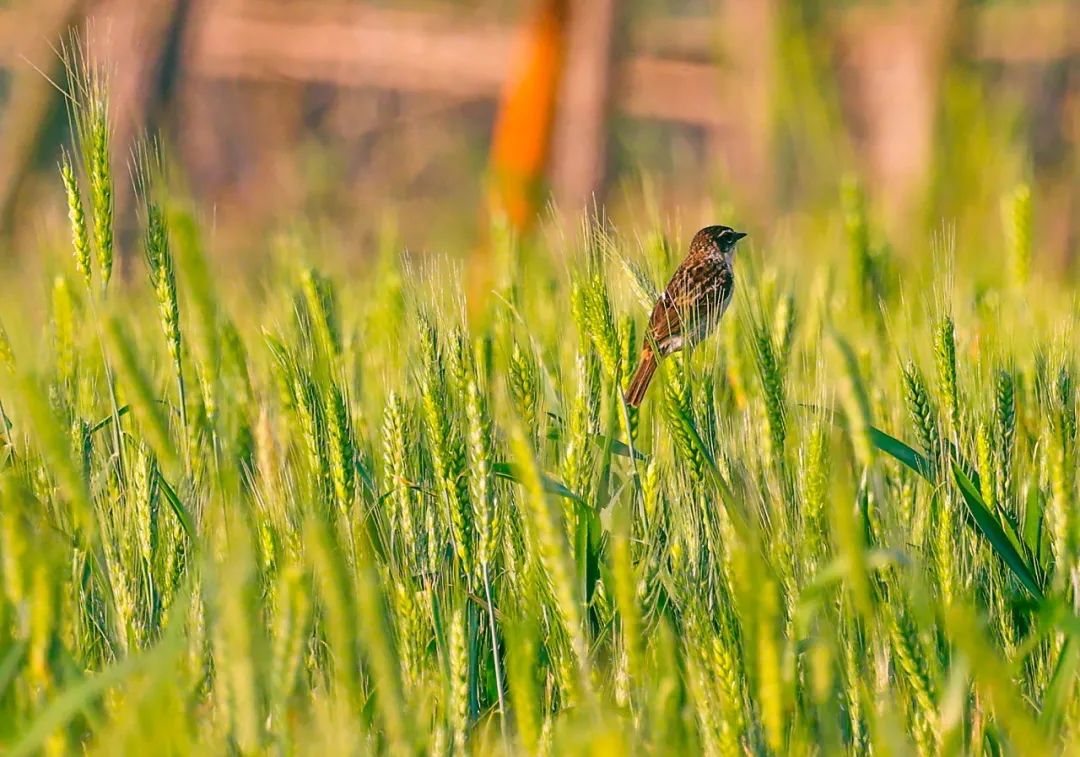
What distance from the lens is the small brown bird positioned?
1.96 m

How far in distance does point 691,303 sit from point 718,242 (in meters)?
0.57

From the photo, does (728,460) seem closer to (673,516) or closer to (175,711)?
(673,516)

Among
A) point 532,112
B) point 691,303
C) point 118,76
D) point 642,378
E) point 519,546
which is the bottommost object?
point 519,546

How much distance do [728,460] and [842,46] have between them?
27.8ft

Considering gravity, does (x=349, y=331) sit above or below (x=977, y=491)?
above

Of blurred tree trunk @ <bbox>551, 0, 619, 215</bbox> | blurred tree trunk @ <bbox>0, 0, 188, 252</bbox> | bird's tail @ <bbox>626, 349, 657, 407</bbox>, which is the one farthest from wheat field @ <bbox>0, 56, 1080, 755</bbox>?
blurred tree trunk @ <bbox>551, 0, 619, 215</bbox>

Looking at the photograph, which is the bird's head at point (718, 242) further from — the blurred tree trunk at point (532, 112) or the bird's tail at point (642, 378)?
the blurred tree trunk at point (532, 112)

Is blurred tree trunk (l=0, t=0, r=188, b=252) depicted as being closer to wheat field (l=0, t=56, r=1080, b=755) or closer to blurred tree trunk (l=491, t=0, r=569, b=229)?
blurred tree trunk (l=491, t=0, r=569, b=229)

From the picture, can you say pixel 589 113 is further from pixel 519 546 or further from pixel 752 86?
pixel 519 546

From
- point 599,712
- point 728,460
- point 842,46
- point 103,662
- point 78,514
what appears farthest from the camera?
point 842,46

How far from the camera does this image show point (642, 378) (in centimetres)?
215

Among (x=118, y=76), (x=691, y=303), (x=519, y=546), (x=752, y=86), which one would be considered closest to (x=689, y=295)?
(x=691, y=303)

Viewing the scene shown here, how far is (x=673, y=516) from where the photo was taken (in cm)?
164

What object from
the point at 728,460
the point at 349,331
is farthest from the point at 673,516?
the point at 349,331
